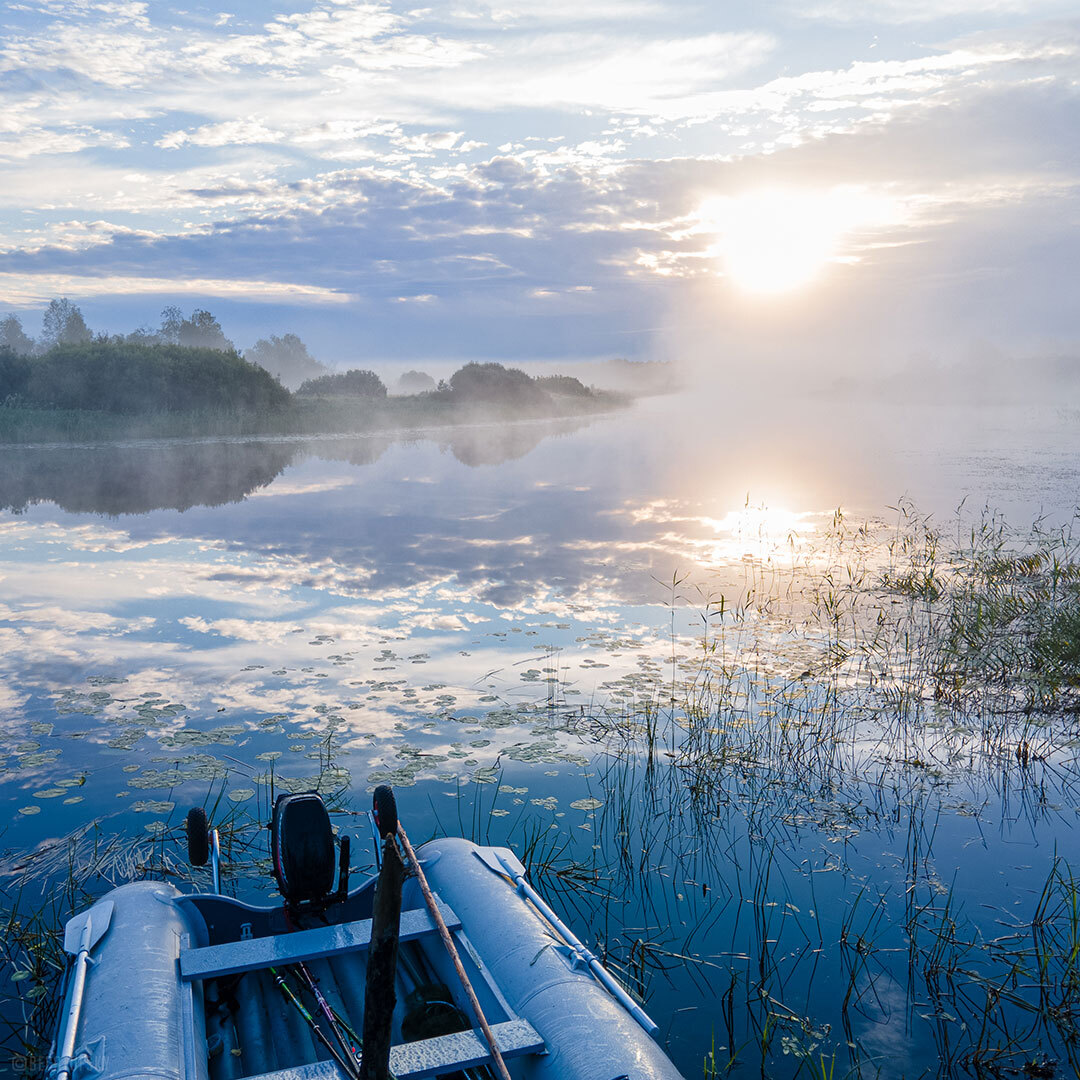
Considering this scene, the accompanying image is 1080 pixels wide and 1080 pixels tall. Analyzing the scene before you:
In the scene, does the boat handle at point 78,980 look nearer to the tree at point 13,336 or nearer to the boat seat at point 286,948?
the boat seat at point 286,948

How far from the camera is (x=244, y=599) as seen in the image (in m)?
9.75

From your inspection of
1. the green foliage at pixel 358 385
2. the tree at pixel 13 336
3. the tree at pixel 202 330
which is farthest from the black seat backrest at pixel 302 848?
the tree at pixel 13 336

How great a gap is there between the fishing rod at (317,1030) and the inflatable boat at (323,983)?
10 millimetres

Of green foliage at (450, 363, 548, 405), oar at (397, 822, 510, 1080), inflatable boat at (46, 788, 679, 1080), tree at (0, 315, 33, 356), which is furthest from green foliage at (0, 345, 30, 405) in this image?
tree at (0, 315, 33, 356)

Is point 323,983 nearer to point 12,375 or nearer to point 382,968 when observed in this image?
point 382,968

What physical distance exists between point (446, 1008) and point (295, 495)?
50.7 ft

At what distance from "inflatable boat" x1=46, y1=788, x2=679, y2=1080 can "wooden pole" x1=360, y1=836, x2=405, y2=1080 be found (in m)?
0.53

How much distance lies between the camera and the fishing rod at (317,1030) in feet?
9.20

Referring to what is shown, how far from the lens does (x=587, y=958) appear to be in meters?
A: 3.00

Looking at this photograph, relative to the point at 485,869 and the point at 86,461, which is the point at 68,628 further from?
the point at 86,461

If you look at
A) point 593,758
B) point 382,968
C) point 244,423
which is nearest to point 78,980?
point 382,968

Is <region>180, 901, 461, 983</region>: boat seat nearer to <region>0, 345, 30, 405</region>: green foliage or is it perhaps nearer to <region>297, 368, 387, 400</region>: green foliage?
<region>0, 345, 30, 405</region>: green foliage

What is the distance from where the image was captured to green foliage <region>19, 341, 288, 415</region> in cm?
3155

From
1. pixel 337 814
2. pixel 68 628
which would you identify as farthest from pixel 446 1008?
pixel 68 628
